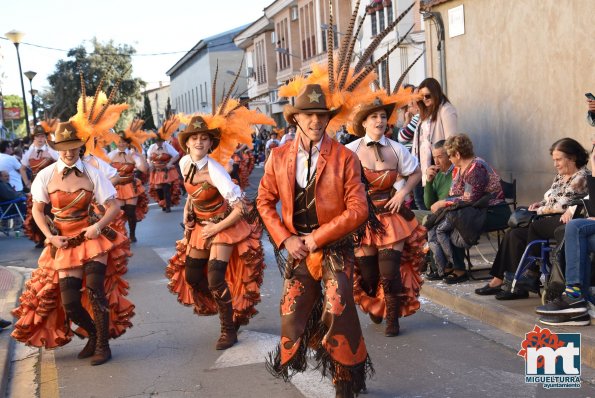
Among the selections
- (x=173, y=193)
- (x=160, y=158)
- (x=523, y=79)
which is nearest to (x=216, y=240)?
(x=523, y=79)

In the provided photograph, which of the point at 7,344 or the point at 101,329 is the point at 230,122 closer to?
the point at 101,329

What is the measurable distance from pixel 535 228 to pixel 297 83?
116 inches

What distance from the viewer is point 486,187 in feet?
31.1

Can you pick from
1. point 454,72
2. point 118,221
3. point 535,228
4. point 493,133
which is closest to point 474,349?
point 535,228

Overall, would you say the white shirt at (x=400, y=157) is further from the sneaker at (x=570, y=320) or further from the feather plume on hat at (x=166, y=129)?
the feather plume on hat at (x=166, y=129)

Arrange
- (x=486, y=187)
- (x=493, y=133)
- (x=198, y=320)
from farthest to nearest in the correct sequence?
1. (x=493, y=133)
2. (x=486, y=187)
3. (x=198, y=320)

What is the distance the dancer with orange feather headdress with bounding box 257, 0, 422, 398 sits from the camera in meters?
5.48

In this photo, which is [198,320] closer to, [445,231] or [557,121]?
[445,231]

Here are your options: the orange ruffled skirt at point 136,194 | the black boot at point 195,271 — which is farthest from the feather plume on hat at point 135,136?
the black boot at point 195,271

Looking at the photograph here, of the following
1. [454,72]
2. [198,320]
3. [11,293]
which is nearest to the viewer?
[198,320]

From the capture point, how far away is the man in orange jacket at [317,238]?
548 cm

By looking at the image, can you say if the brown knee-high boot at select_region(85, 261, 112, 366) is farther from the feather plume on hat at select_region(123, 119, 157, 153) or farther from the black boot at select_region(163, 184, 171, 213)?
the black boot at select_region(163, 184, 171, 213)

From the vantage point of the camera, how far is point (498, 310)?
7.93 m

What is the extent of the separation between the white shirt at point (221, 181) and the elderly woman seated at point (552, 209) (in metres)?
2.62
